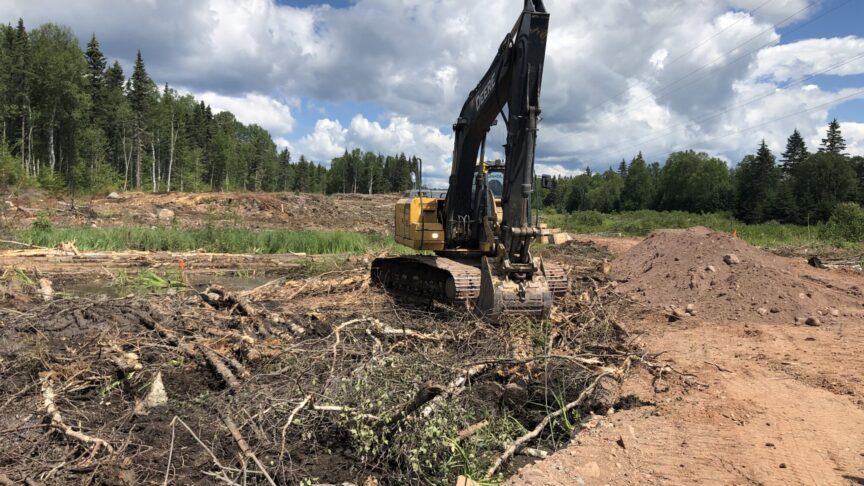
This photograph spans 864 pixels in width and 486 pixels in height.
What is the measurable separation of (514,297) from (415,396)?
292 centimetres

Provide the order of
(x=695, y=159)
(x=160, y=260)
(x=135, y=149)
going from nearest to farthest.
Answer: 1. (x=160, y=260)
2. (x=135, y=149)
3. (x=695, y=159)

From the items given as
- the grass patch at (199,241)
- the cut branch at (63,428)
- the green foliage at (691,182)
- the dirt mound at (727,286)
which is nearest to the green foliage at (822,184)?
the green foliage at (691,182)

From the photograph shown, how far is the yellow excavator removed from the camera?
21.3 ft

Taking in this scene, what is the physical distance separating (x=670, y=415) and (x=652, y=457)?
89 cm

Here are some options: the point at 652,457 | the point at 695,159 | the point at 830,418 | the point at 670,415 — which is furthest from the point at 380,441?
the point at 695,159

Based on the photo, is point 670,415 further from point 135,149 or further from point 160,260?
point 135,149

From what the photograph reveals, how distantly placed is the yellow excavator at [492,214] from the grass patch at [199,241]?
797 centimetres

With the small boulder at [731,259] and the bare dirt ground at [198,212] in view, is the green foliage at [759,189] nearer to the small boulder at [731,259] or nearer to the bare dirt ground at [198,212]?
the bare dirt ground at [198,212]

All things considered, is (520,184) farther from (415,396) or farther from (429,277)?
(415,396)

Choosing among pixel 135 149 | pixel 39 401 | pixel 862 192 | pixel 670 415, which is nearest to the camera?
pixel 39 401

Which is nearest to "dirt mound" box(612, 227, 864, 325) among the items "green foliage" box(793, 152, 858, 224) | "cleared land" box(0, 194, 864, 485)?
"cleared land" box(0, 194, 864, 485)

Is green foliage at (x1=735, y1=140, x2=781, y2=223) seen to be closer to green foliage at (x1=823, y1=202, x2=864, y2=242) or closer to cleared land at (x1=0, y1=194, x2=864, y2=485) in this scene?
green foliage at (x1=823, y1=202, x2=864, y2=242)

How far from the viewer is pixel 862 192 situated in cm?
4928

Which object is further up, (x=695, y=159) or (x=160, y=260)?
(x=695, y=159)
